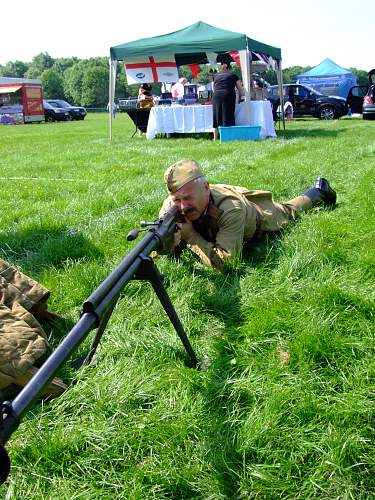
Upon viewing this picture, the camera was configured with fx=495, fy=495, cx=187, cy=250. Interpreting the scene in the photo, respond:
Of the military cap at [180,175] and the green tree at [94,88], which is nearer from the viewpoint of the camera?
the military cap at [180,175]

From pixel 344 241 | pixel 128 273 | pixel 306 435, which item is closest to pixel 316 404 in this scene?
pixel 306 435

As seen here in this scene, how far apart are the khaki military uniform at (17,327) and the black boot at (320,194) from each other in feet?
10.7

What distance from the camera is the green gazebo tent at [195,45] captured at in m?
13.5

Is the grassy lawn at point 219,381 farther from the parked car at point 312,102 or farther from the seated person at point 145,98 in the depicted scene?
the parked car at point 312,102

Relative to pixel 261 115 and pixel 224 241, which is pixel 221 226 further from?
pixel 261 115

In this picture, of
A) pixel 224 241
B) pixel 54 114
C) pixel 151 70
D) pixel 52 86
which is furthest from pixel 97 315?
pixel 52 86

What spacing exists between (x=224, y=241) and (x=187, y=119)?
40.3 ft

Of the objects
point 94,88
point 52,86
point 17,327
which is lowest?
point 17,327

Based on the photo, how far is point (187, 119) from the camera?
597 inches

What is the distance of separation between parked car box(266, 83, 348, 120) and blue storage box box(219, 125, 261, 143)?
1217 cm

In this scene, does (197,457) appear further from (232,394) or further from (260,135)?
(260,135)

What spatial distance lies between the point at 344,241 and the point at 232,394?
7.35 feet

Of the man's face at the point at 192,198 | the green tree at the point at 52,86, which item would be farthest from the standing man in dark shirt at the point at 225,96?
the green tree at the point at 52,86

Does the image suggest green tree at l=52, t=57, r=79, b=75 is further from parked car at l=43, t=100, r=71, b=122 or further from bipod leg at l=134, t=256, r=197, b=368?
bipod leg at l=134, t=256, r=197, b=368
